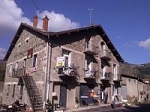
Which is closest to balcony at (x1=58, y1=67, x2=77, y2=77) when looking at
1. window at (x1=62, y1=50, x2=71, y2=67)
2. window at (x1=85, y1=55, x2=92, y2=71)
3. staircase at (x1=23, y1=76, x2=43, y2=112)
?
window at (x1=62, y1=50, x2=71, y2=67)

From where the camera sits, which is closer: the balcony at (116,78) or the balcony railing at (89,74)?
the balcony railing at (89,74)

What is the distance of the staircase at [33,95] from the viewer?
21905 mm

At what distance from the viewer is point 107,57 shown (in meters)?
31.4

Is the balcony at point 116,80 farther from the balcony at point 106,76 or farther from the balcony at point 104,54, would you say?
the balcony at point 104,54

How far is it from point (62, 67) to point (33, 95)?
4.02 meters

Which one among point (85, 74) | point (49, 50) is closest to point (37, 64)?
point (49, 50)

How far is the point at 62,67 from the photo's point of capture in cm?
2356

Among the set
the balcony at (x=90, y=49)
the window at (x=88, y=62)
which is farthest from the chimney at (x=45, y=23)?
the window at (x=88, y=62)

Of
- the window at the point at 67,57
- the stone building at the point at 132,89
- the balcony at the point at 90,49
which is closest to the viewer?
the window at the point at 67,57

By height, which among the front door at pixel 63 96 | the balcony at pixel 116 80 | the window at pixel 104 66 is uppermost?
the window at pixel 104 66

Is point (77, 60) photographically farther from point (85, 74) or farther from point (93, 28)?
point (93, 28)

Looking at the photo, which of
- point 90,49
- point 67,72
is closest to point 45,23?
point 90,49

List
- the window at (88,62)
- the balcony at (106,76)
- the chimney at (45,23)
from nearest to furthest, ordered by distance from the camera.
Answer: the chimney at (45,23) < the window at (88,62) < the balcony at (106,76)

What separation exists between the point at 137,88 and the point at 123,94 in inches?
184
